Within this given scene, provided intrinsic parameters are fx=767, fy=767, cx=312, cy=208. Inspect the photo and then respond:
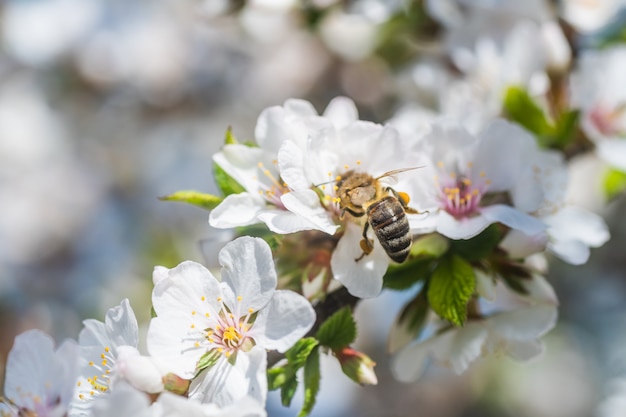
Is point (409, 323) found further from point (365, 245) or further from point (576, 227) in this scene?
point (576, 227)

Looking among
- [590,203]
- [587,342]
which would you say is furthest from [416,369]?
[587,342]

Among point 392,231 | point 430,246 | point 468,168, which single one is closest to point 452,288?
point 430,246

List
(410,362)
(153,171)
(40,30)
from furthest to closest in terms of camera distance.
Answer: (153,171), (40,30), (410,362)

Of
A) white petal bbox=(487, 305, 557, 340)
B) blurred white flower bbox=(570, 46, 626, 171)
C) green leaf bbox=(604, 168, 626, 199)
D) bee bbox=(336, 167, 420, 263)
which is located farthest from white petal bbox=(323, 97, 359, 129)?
green leaf bbox=(604, 168, 626, 199)

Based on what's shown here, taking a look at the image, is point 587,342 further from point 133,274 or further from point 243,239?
point 243,239

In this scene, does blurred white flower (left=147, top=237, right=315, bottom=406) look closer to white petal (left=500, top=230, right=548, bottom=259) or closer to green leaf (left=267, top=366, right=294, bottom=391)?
green leaf (left=267, top=366, right=294, bottom=391)

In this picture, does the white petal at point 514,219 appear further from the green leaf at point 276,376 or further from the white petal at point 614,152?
the white petal at point 614,152
